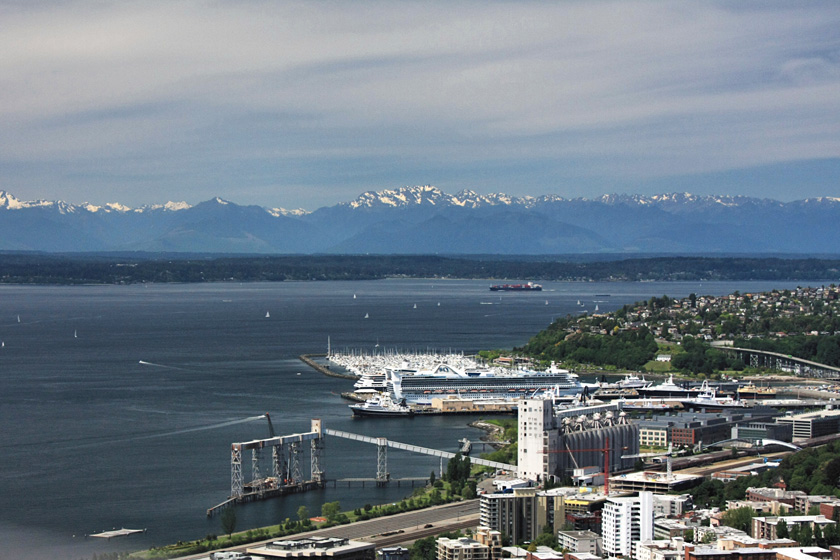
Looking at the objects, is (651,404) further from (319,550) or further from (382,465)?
(319,550)

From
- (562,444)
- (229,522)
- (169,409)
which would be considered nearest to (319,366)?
(169,409)

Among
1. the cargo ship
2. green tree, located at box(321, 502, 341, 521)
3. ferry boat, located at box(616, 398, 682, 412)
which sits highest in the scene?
the cargo ship

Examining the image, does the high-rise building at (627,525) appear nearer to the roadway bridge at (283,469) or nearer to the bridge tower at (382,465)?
the roadway bridge at (283,469)

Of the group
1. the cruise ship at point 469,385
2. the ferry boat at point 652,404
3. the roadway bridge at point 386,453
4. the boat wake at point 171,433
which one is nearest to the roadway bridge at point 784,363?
the ferry boat at point 652,404

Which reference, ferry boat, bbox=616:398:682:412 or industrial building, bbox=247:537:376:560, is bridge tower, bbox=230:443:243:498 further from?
ferry boat, bbox=616:398:682:412

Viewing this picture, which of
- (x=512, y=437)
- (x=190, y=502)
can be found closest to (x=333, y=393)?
(x=512, y=437)

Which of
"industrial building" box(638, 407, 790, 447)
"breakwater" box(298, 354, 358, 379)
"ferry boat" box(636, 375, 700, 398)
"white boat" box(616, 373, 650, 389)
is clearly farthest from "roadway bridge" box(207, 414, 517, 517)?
"breakwater" box(298, 354, 358, 379)

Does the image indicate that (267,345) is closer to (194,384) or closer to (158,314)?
(194,384)
